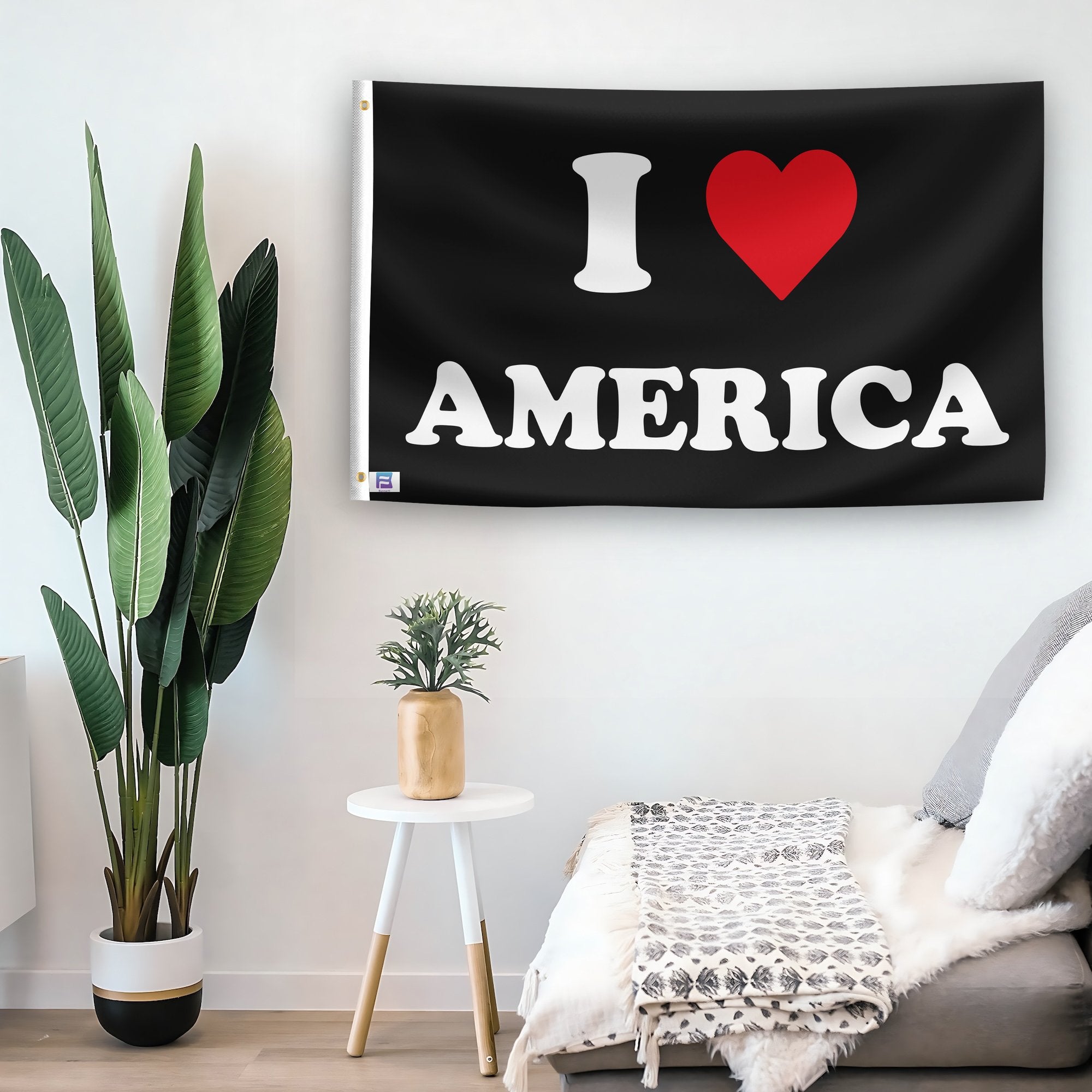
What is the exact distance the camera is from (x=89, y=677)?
203 centimetres

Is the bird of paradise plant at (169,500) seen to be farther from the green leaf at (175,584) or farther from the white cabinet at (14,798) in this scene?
the white cabinet at (14,798)

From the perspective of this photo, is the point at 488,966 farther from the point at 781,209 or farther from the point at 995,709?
the point at 781,209

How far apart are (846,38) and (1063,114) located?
1.58 feet

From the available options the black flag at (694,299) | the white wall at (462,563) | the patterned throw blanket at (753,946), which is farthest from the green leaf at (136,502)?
the patterned throw blanket at (753,946)

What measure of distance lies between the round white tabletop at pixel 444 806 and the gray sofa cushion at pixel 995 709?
721 mm

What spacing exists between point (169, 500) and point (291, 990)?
1.08 metres

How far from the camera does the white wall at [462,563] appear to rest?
7.48 feet

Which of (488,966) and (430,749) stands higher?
(430,749)

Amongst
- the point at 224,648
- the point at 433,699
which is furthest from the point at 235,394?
the point at 433,699

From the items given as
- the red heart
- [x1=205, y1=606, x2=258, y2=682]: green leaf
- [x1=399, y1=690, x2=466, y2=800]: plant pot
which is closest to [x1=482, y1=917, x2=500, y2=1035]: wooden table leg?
[x1=399, y1=690, x2=466, y2=800]: plant pot

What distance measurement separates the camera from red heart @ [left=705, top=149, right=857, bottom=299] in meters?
2.26

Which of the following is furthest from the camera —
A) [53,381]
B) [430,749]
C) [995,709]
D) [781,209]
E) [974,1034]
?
[781,209]

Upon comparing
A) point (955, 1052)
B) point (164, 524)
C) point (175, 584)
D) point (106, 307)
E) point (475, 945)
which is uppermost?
point (106, 307)

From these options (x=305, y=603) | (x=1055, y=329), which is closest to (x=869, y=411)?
(x=1055, y=329)
